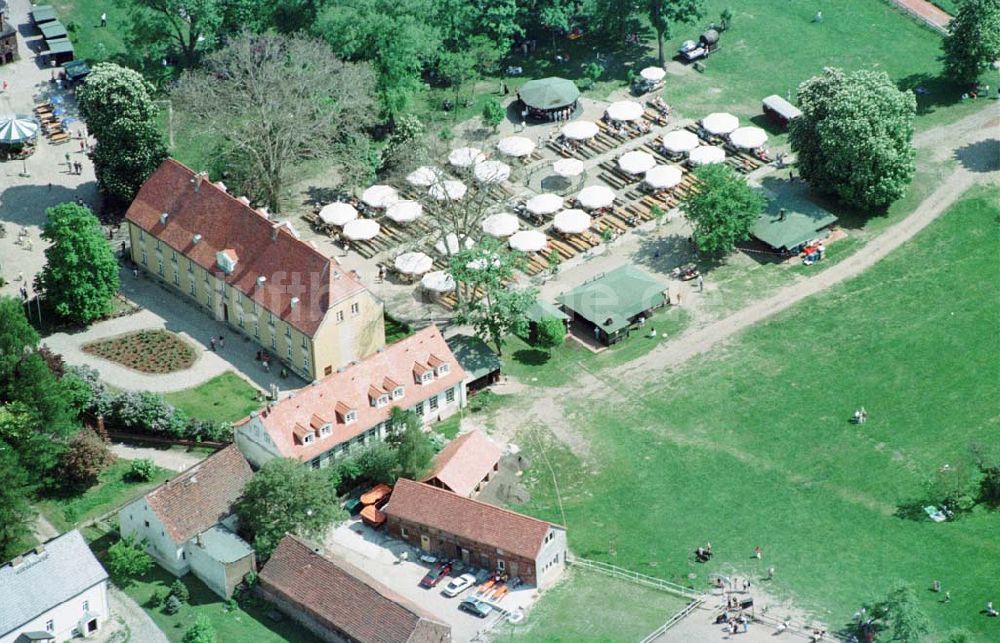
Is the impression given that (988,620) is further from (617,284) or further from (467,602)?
(617,284)

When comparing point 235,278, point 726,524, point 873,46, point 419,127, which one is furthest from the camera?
point 873,46

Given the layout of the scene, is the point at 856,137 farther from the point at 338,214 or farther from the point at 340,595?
the point at 340,595

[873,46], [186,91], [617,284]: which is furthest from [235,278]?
[873,46]

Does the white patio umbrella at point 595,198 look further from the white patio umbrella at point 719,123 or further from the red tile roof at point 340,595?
the red tile roof at point 340,595

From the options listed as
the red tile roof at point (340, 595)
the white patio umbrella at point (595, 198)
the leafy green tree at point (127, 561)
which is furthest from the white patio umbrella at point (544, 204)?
the leafy green tree at point (127, 561)

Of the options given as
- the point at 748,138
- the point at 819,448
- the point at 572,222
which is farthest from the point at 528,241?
the point at 819,448

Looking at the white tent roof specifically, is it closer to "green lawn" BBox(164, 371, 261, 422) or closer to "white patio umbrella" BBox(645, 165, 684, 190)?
"green lawn" BBox(164, 371, 261, 422)
